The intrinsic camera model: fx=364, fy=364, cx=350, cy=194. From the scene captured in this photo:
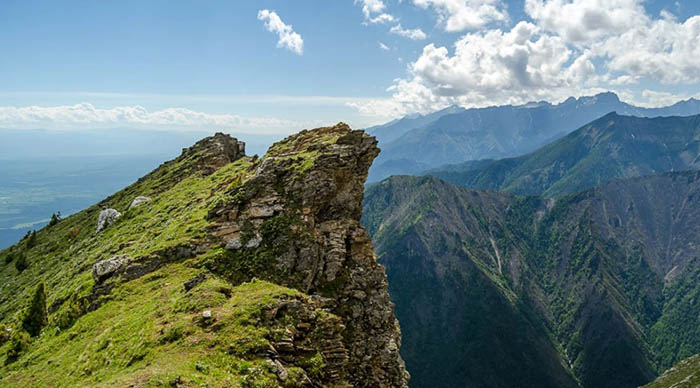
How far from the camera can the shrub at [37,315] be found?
3244 cm

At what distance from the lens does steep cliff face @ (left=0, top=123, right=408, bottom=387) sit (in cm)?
2202

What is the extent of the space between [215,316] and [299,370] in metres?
6.53

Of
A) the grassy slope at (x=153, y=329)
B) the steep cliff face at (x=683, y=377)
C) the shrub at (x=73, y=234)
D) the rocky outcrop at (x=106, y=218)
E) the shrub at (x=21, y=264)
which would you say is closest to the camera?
the grassy slope at (x=153, y=329)

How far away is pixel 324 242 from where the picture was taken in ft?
111

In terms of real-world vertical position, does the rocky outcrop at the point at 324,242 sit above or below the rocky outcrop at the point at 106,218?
above

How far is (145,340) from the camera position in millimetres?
23000

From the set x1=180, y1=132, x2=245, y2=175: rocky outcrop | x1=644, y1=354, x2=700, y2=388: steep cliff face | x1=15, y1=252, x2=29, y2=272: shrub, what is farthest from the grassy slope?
x1=644, y1=354, x2=700, y2=388: steep cliff face

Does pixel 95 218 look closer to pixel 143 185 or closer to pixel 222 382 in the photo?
pixel 143 185

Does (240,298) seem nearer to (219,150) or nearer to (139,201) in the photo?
(139,201)

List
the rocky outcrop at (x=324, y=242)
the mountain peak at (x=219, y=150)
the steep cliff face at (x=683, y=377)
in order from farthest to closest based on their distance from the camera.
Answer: the steep cliff face at (x=683, y=377) < the mountain peak at (x=219, y=150) < the rocky outcrop at (x=324, y=242)

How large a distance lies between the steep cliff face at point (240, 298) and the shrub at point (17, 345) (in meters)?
0.10

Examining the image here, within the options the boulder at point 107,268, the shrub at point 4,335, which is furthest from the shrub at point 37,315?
the boulder at point 107,268

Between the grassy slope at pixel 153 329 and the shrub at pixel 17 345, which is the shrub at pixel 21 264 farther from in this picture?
the shrub at pixel 17 345

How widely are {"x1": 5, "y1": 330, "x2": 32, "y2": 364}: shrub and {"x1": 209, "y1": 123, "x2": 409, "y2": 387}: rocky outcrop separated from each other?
16838 millimetres
